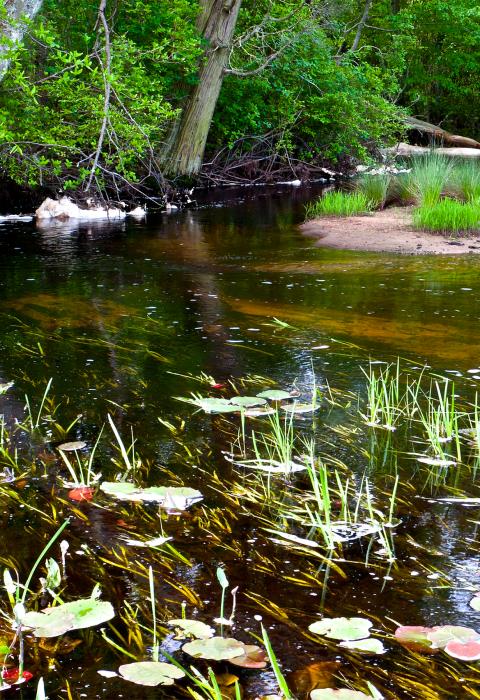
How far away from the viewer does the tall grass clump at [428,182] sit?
12.2 metres

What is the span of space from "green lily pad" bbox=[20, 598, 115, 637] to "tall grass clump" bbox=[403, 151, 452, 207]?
10.2m

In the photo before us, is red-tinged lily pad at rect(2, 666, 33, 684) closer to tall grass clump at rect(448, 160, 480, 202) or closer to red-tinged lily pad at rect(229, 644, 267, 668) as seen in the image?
red-tinged lily pad at rect(229, 644, 267, 668)

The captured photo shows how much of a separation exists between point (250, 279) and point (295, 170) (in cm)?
1370

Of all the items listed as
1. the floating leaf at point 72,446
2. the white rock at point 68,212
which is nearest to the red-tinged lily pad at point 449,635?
the floating leaf at point 72,446

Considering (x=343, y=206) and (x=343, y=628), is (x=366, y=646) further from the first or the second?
(x=343, y=206)

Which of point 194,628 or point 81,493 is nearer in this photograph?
point 194,628

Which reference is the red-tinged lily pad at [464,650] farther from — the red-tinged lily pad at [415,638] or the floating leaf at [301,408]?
the floating leaf at [301,408]

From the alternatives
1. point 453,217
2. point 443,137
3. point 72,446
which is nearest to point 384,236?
point 453,217

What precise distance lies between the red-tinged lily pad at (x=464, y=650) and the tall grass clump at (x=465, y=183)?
34.2 feet

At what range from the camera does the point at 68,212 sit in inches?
572

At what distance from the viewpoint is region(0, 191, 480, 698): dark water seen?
2.57 metres

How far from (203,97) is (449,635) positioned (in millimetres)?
16220

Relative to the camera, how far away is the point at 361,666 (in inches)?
88.6

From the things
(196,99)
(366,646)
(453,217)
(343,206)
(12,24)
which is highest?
(196,99)
